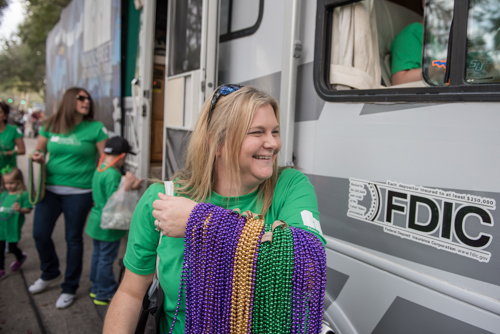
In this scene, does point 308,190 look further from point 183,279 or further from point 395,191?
point 183,279

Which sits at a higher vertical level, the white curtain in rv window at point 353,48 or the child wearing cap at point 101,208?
the white curtain in rv window at point 353,48

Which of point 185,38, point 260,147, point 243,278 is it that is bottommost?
point 243,278

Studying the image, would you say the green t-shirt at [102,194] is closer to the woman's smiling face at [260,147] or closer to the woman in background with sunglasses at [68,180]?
the woman in background with sunglasses at [68,180]

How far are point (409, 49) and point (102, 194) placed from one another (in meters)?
2.72

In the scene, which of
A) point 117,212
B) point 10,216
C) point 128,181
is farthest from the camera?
point 10,216

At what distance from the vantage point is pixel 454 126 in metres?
1.46

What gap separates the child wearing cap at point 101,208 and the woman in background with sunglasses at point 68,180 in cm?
15

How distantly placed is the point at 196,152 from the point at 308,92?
33.0 inches

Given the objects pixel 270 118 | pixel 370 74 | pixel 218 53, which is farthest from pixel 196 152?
pixel 218 53

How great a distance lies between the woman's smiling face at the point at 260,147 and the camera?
4.71ft

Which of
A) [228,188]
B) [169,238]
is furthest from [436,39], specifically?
[169,238]

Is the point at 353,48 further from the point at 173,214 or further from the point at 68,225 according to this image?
the point at 68,225

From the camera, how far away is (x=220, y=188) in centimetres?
158

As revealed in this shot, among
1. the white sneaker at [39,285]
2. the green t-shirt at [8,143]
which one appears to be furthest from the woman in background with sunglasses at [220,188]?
the green t-shirt at [8,143]
